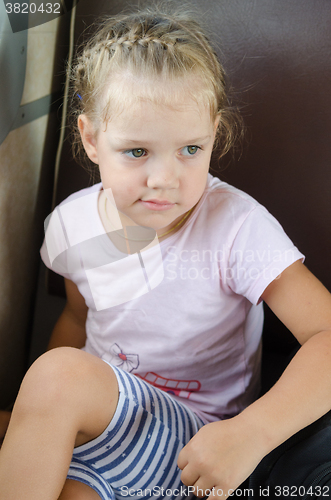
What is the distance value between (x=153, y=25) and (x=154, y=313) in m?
0.39

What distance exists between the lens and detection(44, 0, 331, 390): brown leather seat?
70 centimetres

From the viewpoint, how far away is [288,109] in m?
0.72

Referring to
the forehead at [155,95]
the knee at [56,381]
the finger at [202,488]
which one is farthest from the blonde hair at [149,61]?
the finger at [202,488]

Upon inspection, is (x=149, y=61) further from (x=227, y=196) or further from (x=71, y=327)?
(x=71, y=327)

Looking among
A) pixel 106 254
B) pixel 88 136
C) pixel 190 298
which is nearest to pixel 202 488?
pixel 190 298

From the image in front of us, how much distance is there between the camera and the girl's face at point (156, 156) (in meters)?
0.55

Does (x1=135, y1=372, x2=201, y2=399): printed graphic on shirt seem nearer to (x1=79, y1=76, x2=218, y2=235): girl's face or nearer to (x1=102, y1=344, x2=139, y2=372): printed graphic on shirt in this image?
(x1=102, y1=344, x2=139, y2=372): printed graphic on shirt

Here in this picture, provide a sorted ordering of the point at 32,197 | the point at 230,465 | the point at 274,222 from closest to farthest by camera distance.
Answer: the point at 230,465
the point at 274,222
the point at 32,197

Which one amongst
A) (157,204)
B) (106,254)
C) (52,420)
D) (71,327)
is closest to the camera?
(52,420)

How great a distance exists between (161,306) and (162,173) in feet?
0.71

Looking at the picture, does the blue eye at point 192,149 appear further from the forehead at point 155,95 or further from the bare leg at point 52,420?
the bare leg at point 52,420

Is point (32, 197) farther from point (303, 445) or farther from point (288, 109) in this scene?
point (303, 445)

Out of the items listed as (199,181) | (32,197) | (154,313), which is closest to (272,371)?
(154,313)

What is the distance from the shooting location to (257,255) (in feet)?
2.05
